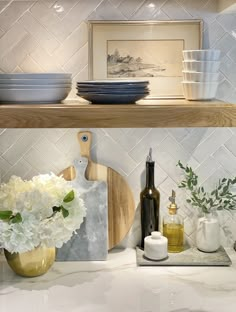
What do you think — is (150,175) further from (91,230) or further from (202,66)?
(202,66)

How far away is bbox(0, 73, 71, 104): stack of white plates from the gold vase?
18.1 inches

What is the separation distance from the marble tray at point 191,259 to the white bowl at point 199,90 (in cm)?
56

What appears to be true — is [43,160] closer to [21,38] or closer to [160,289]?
[21,38]

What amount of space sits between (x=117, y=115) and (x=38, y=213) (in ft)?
1.30

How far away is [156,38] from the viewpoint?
1669 millimetres

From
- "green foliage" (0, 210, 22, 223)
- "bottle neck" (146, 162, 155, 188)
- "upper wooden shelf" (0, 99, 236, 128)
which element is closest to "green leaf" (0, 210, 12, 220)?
"green foliage" (0, 210, 22, 223)

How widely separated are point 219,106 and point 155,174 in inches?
18.3

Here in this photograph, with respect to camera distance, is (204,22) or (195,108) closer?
(195,108)

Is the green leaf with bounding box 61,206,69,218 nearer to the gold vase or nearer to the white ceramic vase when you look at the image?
the gold vase

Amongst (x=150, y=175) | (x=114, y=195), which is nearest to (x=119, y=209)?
(x=114, y=195)

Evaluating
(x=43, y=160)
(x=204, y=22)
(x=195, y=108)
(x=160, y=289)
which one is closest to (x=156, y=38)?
(x=204, y=22)

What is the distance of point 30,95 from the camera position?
1427 mm

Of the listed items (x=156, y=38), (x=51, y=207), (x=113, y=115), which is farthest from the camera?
(x=156, y=38)

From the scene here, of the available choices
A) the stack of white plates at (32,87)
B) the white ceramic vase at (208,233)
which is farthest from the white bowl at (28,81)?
the white ceramic vase at (208,233)
